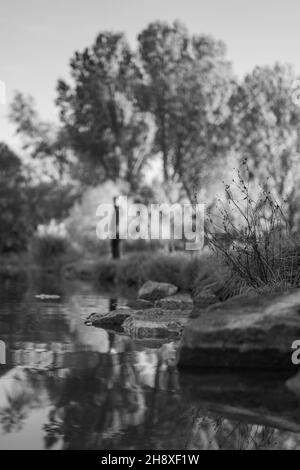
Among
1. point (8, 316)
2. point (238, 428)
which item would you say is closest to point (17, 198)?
point (8, 316)

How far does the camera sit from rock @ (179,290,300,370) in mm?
5613

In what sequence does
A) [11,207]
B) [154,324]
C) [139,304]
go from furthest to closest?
[11,207] → [139,304] → [154,324]

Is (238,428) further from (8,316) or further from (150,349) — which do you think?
(8,316)

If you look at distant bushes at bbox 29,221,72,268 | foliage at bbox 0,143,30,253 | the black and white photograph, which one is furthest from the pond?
foliage at bbox 0,143,30,253

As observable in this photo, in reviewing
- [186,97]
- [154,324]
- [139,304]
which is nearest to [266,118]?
[186,97]

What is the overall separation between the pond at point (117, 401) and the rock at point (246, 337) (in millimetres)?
267

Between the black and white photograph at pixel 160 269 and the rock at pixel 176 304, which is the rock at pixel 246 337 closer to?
the black and white photograph at pixel 160 269

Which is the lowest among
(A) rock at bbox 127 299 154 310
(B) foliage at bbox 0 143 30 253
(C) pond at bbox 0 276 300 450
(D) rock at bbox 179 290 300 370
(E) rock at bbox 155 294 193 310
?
(A) rock at bbox 127 299 154 310

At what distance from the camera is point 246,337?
18.5ft

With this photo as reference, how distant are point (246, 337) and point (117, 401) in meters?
1.53

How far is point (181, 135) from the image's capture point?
2469 centimetres

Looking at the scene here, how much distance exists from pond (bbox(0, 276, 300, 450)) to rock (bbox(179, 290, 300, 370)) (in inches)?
10.5

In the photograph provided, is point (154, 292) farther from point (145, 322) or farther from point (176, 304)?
point (145, 322)

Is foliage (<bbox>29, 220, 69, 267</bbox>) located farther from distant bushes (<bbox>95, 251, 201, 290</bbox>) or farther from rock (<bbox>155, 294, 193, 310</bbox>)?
rock (<bbox>155, 294, 193, 310</bbox>)
